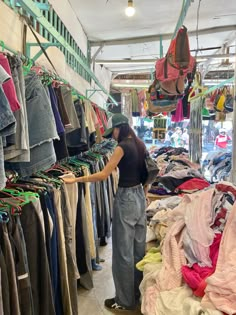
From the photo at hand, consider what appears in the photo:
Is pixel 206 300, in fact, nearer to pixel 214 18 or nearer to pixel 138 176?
pixel 138 176

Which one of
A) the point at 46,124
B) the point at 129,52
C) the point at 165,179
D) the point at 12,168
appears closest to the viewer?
the point at 46,124

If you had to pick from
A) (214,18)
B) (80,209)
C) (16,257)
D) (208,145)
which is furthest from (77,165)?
(208,145)

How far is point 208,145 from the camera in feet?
35.6

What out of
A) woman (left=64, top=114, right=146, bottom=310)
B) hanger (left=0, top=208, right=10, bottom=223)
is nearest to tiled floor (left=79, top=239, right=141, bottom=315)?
woman (left=64, top=114, right=146, bottom=310)

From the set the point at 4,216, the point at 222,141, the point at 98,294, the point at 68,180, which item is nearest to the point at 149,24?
the point at 68,180

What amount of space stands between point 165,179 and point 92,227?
1.40 m

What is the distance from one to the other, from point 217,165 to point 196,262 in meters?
5.95

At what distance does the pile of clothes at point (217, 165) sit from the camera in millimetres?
7206

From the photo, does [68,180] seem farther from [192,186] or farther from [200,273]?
[192,186]

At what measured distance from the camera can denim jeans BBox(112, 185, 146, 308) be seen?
286cm

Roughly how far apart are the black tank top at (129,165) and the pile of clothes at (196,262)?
50 centimetres

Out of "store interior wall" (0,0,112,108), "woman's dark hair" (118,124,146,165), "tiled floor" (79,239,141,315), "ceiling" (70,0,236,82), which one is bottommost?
"tiled floor" (79,239,141,315)

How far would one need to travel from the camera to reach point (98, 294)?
3.27 meters

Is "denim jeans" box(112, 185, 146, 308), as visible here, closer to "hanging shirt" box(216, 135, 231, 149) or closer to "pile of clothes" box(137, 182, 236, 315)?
"pile of clothes" box(137, 182, 236, 315)
